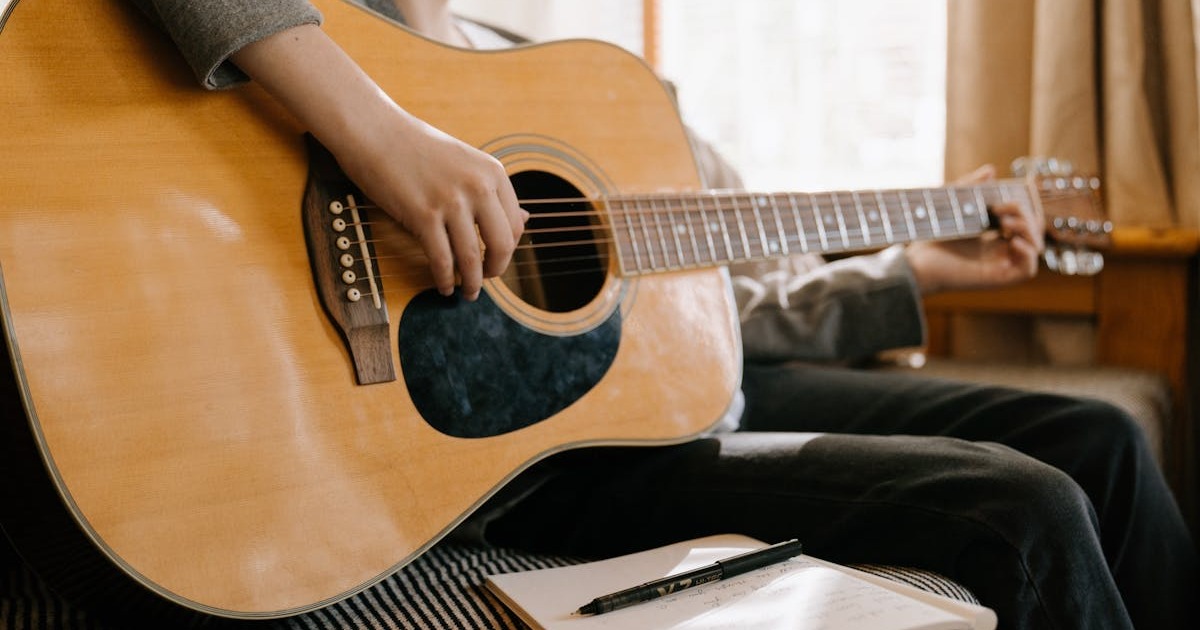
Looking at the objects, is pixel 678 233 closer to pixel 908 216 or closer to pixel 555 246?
pixel 555 246

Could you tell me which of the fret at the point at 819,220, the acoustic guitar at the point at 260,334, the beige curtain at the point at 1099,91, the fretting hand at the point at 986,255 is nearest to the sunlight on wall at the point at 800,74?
the beige curtain at the point at 1099,91

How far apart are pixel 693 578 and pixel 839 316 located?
2.39ft

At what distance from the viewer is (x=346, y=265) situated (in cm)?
74

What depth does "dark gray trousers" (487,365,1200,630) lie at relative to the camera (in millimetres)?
750

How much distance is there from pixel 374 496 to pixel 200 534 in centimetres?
13

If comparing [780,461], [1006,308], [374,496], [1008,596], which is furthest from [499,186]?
[1006,308]

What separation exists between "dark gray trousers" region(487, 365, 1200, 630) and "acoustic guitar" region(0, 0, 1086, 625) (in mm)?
80

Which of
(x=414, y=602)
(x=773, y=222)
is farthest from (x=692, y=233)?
(x=414, y=602)

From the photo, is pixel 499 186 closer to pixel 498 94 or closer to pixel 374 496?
pixel 498 94

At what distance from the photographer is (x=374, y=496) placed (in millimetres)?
725

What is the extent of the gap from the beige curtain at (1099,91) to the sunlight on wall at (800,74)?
0.15 m

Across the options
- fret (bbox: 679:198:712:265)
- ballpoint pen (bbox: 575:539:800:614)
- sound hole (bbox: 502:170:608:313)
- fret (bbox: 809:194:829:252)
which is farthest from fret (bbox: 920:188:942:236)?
ballpoint pen (bbox: 575:539:800:614)

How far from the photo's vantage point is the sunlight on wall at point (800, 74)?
77.3 inches

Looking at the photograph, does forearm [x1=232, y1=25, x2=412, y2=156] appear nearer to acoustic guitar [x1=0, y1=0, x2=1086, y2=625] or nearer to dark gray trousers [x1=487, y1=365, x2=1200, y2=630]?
acoustic guitar [x1=0, y1=0, x2=1086, y2=625]
